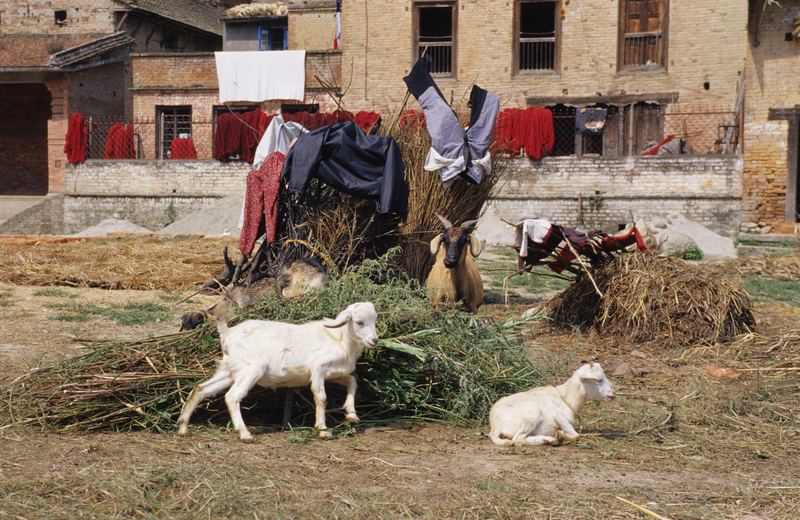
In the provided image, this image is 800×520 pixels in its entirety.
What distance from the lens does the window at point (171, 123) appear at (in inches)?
1258

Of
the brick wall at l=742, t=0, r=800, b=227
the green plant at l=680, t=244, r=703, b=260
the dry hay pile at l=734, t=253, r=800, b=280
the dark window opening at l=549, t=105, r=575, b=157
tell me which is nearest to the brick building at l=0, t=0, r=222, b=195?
the dark window opening at l=549, t=105, r=575, b=157

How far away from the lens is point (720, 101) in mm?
27688

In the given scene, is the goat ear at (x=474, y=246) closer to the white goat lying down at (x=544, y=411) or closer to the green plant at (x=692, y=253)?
the white goat lying down at (x=544, y=411)

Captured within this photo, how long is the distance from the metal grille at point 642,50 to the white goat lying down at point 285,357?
2445 centimetres

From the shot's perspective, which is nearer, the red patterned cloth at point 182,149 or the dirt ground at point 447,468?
the dirt ground at point 447,468

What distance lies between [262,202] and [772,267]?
11.4 metres

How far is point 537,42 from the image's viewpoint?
96.2ft

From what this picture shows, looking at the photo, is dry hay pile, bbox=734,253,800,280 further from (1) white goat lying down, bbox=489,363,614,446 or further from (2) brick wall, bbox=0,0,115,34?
(2) brick wall, bbox=0,0,115,34

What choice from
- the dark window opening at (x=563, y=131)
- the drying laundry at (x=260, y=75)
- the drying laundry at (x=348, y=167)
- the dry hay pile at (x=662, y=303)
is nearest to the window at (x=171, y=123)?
the drying laundry at (x=260, y=75)

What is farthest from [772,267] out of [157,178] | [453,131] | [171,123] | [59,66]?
[59,66]

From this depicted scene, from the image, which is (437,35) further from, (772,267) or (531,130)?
(772,267)

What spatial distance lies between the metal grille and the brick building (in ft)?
56.3

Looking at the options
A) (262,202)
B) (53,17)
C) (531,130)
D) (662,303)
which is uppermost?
(53,17)

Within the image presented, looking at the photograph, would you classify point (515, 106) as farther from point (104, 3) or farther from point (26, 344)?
point (26, 344)
